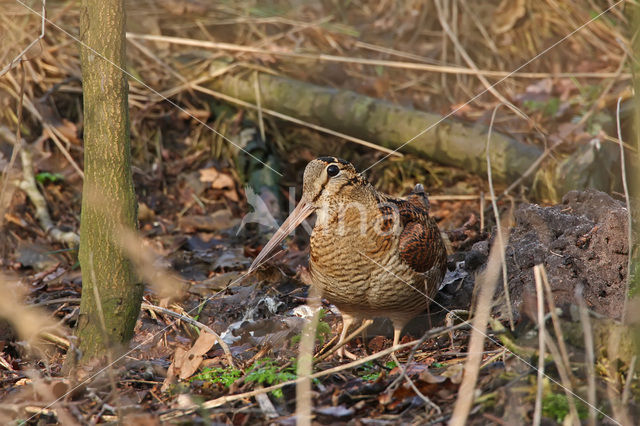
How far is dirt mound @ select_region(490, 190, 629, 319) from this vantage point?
3270 millimetres

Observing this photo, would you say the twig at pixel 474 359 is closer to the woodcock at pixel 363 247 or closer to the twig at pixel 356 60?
the woodcock at pixel 363 247

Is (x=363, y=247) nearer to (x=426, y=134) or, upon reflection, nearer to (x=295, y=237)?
(x=295, y=237)

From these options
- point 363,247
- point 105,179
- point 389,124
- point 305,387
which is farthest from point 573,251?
point 389,124

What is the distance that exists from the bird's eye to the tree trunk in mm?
1022

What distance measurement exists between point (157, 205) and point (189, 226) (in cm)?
51

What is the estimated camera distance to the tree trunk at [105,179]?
9.30 ft

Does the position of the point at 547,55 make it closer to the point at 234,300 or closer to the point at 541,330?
Answer: the point at 234,300

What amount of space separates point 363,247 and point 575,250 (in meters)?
1.06

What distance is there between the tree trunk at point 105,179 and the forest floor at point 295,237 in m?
0.12

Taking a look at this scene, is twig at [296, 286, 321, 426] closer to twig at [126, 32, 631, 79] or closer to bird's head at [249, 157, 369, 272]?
bird's head at [249, 157, 369, 272]

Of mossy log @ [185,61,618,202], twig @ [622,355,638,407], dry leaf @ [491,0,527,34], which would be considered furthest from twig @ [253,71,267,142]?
twig @ [622,355,638,407]

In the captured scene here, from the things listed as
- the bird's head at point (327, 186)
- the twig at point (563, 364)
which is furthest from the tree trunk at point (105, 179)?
the twig at point (563, 364)

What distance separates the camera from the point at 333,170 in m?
3.58

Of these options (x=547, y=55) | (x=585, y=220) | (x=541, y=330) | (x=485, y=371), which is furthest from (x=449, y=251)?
(x=547, y=55)
